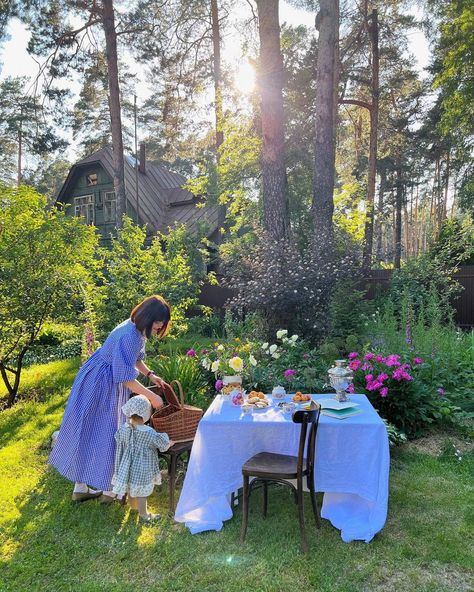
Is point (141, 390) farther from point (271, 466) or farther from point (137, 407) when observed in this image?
point (271, 466)

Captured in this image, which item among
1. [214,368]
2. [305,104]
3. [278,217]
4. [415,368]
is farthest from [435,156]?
[214,368]

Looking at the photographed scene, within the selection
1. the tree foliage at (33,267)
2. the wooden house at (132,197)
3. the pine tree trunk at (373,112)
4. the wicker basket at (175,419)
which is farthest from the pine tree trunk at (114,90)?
the wicker basket at (175,419)

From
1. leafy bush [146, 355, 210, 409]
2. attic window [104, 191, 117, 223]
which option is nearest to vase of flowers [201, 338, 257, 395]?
leafy bush [146, 355, 210, 409]

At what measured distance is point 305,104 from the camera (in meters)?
15.6

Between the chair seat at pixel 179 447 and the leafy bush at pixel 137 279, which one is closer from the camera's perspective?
the chair seat at pixel 179 447

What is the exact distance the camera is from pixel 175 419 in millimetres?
3736

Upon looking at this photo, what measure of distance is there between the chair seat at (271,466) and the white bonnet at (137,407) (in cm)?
81

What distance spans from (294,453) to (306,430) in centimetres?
39

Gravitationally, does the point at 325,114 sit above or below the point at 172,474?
above

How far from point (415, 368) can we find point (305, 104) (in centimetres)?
1263

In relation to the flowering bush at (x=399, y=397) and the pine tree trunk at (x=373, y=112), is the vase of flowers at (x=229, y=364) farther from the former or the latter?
the pine tree trunk at (x=373, y=112)

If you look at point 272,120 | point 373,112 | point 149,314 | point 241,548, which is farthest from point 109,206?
point 241,548

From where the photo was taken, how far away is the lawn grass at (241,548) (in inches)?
110

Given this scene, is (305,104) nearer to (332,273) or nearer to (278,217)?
(278,217)
